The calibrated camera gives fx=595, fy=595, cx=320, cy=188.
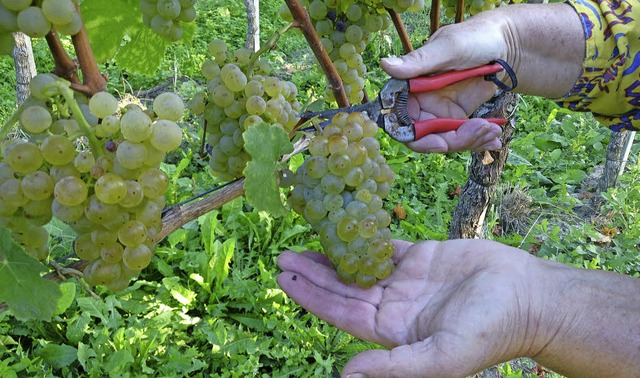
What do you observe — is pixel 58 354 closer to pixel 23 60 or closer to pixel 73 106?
pixel 23 60

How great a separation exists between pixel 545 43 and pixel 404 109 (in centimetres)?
48

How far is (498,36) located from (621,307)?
2.35ft

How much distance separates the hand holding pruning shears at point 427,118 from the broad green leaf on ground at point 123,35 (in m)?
0.42

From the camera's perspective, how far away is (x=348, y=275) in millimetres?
1178

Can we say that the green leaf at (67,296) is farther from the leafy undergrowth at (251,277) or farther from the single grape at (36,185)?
the single grape at (36,185)

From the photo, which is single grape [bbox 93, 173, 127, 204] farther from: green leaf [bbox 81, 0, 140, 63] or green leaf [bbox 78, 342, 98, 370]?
green leaf [bbox 78, 342, 98, 370]

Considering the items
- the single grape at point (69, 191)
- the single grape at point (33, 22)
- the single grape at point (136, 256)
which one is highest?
the single grape at point (33, 22)

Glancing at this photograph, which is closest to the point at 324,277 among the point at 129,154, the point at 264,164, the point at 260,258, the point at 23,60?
the point at 264,164

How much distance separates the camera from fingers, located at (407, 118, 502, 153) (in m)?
1.38

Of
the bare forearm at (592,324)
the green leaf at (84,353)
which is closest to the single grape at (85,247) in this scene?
the bare forearm at (592,324)

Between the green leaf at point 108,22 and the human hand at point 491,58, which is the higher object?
the green leaf at point 108,22

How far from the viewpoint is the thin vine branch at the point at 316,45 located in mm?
1083

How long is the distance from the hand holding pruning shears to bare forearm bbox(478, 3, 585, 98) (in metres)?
0.13

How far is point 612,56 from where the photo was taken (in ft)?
4.98
